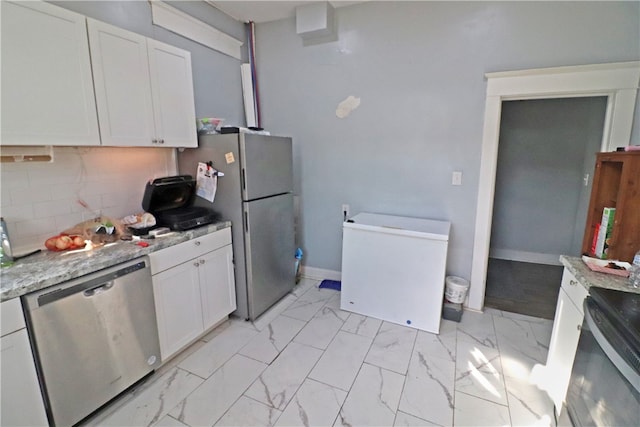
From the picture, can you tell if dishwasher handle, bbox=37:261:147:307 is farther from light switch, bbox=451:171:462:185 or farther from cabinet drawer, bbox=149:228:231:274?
light switch, bbox=451:171:462:185

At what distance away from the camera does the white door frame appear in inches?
83.8

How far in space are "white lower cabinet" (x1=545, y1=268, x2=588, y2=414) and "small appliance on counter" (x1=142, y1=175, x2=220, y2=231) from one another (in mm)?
2302

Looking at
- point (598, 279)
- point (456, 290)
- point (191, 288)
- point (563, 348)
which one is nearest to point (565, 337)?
point (563, 348)

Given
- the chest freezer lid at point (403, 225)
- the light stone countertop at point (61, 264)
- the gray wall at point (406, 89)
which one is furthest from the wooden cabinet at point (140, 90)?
the chest freezer lid at point (403, 225)

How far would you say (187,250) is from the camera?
210 cm

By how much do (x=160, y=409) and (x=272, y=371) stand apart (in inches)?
26.1

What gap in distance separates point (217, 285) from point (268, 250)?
0.52m

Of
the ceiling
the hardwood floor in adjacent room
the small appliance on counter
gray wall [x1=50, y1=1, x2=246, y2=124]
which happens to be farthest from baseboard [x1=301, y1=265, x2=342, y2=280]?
the ceiling

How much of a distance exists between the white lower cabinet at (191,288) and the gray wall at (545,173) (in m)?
3.63

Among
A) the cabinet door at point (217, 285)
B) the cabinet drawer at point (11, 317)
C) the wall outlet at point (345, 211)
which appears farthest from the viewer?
the wall outlet at point (345, 211)

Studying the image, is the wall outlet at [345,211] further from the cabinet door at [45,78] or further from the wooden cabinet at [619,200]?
the cabinet door at [45,78]

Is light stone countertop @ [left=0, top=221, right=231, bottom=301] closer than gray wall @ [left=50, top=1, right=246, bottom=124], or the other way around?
light stone countertop @ [left=0, top=221, right=231, bottom=301]

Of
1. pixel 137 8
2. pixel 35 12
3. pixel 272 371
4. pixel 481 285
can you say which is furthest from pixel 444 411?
pixel 137 8

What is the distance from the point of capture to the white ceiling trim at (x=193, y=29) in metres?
2.31
